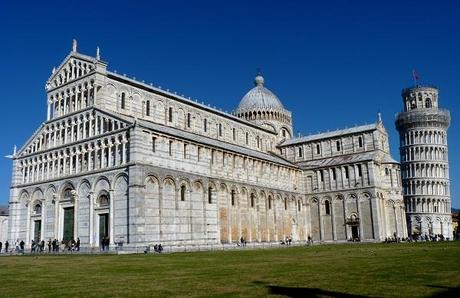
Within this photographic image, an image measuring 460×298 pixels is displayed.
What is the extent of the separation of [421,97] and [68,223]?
70028mm

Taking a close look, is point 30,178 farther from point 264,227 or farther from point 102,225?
point 264,227

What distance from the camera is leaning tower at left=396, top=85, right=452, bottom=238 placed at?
85188 mm

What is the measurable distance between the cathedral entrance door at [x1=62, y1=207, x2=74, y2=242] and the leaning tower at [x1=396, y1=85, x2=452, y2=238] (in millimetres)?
62942

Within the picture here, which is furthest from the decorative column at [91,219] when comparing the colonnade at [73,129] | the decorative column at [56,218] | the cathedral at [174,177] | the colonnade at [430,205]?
the colonnade at [430,205]

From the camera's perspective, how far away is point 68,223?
154 feet

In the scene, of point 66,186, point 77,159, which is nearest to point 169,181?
point 77,159

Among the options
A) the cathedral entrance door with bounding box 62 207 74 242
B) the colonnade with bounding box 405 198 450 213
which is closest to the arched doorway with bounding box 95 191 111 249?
the cathedral entrance door with bounding box 62 207 74 242

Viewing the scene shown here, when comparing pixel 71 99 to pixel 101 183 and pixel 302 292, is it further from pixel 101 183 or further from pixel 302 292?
pixel 302 292

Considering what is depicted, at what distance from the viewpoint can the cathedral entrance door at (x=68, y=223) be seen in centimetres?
4638

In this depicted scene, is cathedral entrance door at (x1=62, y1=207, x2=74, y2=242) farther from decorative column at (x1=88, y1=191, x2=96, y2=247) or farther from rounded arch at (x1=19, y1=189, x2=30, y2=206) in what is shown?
rounded arch at (x1=19, y1=189, x2=30, y2=206)

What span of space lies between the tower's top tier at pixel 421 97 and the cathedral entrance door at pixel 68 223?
68.1m

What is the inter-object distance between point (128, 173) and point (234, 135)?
25.0 m

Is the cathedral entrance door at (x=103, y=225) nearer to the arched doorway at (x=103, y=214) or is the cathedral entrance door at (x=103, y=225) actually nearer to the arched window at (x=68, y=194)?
the arched doorway at (x=103, y=214)

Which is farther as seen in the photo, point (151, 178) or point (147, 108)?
point (147, 108)
